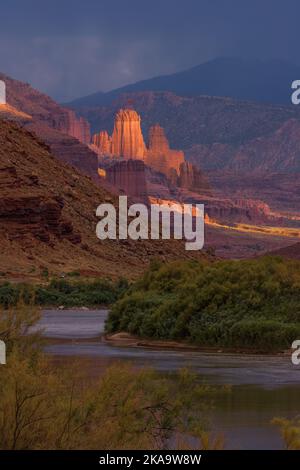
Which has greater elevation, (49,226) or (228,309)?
(49,226)

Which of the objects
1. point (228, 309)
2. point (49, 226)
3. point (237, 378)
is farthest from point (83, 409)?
point (49, 226)

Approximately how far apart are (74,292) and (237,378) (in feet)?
132

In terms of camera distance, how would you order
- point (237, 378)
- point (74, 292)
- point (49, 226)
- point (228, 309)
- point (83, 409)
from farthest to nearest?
point (49, 226) < point (74, 292) < point (228, 309) < point (237, 378) < point (83, 409)

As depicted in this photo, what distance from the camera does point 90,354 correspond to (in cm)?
3662

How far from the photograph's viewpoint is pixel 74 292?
70.2 metres

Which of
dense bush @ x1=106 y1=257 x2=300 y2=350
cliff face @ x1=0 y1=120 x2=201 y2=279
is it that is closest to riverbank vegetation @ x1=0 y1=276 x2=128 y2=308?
cliff face @ x1=0 y1=120 x2=201 y2=279

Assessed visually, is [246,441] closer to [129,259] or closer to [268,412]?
[268,412]

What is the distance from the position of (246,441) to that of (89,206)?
79.1 meters

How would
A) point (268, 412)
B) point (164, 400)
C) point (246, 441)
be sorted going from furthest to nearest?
1. point (268, 412)
2. point (246, 441)
3. point (164, 400)

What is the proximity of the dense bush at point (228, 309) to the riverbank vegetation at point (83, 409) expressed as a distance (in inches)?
771

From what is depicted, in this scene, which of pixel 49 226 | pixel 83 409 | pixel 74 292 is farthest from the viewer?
pixel 49 226

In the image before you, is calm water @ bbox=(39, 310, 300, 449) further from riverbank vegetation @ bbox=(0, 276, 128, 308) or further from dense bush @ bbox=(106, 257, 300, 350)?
riverbank vegetation @ bbox=(0, 276, 128, 308)

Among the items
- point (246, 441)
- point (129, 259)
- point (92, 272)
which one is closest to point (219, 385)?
point (246, 441)

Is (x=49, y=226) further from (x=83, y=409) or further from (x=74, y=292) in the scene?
(x=83, y=409)
